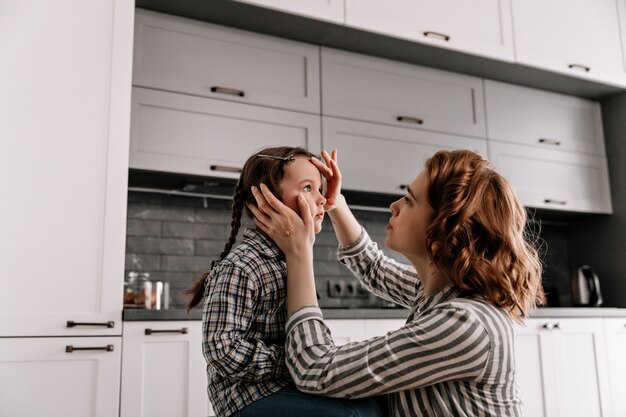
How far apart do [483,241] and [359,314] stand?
1377 mm

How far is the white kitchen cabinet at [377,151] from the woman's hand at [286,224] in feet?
5.50

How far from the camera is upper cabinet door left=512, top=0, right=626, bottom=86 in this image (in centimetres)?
339

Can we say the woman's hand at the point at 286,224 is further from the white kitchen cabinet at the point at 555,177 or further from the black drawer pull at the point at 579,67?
the black drawer pull at the point at 579,67

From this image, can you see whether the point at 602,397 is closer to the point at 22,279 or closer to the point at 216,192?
the point at 216,192

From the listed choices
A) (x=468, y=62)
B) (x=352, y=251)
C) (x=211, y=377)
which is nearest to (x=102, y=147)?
(x=352, y=251)

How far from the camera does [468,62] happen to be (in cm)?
328

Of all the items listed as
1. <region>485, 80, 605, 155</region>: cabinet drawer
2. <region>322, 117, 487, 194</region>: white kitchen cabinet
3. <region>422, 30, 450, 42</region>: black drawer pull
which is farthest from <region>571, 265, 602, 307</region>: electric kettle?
<region>422, 30, 450, 42</region>: black drawer pull

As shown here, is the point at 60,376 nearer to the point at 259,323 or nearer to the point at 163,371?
the point at 163,371

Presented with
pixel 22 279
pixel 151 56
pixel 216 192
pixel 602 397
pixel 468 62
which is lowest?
pixel 602 397

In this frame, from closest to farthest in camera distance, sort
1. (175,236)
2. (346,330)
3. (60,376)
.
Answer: (60,376) < (346,330) < (175,236)

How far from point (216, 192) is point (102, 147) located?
2.52ft

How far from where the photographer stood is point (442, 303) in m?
1.17

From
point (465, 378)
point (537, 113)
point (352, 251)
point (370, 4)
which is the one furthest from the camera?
point (537, 113)

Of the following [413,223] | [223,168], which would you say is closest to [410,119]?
[223,168]
